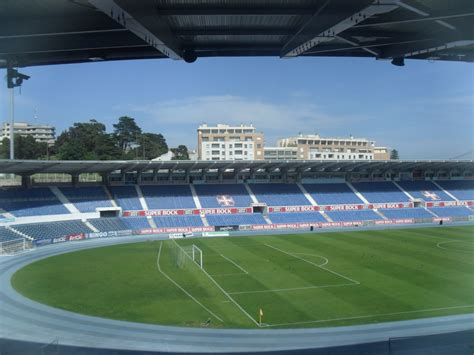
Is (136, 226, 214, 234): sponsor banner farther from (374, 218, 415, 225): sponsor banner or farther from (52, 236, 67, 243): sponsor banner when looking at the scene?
(374, 218, 415, 225): sponsor banner

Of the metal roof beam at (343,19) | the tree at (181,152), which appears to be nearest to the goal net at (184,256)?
the metal roof beam at (343,19)

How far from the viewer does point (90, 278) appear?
69.3 ft

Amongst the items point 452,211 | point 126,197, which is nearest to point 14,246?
point 126,197

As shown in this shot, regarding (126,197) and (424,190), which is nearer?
(126,197)

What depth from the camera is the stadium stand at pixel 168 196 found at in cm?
3978

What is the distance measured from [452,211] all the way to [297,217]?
17501mm

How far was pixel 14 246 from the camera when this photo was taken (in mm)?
28188

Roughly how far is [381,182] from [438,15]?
157ft

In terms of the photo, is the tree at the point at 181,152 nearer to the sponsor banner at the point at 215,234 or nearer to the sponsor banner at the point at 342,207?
the sponsor banner at the point at 342,207

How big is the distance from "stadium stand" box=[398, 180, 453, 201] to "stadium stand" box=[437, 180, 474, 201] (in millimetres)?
1268

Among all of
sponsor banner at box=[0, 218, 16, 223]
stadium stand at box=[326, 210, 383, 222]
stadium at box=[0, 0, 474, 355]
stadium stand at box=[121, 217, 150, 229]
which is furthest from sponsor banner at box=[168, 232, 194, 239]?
stadium stand at box=[326, 210, 383, 222]

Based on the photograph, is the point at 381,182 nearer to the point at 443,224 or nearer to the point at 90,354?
the point at 443,224

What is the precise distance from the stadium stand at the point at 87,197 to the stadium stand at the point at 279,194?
15.0 meters

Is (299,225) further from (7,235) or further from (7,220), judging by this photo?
(7,220)
